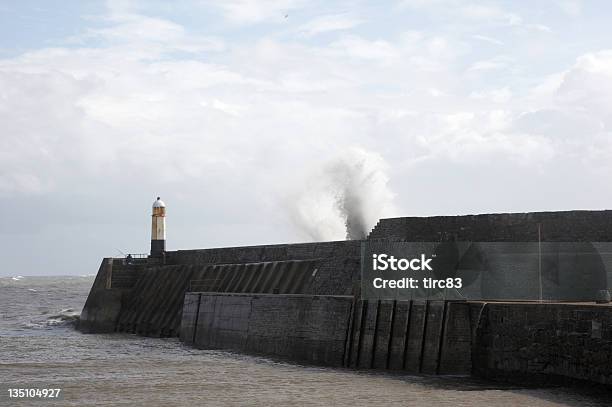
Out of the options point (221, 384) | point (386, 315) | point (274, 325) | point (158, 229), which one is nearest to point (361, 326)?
point (386, 315)

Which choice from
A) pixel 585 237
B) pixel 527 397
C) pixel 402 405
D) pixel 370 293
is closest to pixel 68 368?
pixel 370 293

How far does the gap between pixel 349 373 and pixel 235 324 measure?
8.15 m

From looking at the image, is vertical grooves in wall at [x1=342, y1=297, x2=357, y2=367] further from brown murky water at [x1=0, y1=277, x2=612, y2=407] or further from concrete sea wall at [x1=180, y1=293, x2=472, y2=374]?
brown murky water at [x1=0, y1=277, x2=612, y2=407]

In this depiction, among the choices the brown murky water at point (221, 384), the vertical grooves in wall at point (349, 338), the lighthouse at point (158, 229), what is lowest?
the brown murky water at point (221, 384)

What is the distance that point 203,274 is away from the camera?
125 ft

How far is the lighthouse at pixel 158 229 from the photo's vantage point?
4425 centimetres

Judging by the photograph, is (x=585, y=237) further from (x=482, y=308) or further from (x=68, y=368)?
(x=68, y=368)

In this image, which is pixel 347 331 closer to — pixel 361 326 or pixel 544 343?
pixel 361 326

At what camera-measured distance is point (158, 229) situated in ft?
147

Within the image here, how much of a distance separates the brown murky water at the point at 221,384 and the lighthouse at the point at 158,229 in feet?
46.0

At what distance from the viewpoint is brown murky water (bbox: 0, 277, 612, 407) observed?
17.8 meters

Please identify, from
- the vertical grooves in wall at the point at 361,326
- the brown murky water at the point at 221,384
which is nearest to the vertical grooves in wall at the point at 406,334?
the brown murky water at the point at 221,384

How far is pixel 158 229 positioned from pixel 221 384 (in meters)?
24.6

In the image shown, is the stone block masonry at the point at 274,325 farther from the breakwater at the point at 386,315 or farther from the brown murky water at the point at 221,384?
the brown murky water at the point at 221,384
